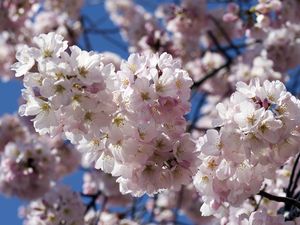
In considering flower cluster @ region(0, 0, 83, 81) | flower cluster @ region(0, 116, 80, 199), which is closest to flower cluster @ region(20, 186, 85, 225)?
flower cluster @ region(0, 116, 80, 199)

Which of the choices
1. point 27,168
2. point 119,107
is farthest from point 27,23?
point 119,107

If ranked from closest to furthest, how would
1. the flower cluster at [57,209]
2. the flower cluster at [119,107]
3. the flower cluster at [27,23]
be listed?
the flower cluster at [119,107] → the flower cluster at [57,209] → the flower cluster at [27,23]

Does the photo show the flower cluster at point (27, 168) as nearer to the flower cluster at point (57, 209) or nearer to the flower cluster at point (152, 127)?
the flower cluster at point (57, 209)

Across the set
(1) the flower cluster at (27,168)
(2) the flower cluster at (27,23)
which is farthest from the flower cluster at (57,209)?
(2) the flower cluster at (27,23)

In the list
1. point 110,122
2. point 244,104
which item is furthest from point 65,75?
point 244,104

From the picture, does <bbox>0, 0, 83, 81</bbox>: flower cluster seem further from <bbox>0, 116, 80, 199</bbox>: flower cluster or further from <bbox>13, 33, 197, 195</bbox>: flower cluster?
<bbox>13, 33, 197, 195</bbox>: flower cluster

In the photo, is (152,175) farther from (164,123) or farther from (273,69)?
(273,69)
